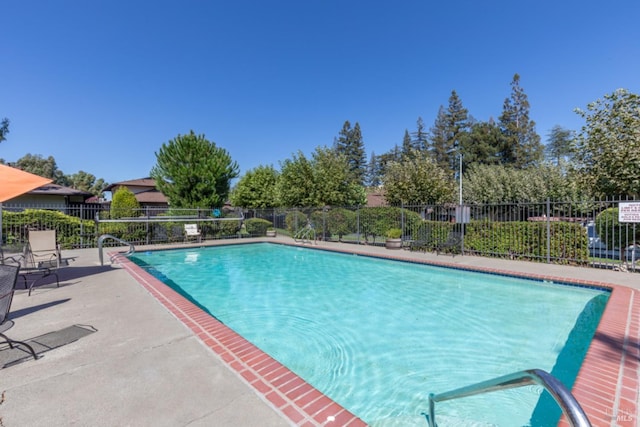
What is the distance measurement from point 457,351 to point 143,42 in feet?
54.8

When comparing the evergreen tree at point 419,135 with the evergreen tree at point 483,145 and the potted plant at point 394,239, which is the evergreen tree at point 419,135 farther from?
the potted plant at point 394,239

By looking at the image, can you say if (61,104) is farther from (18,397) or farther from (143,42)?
(18,397)

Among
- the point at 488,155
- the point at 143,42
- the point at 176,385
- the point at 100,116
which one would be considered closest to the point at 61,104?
the point at 100,116

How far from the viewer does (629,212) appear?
775cm

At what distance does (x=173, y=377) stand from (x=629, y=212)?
1086 cm

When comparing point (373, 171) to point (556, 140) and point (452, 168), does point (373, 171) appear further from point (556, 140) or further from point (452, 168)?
point (556, 140)

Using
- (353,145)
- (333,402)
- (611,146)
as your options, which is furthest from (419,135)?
(333,402)

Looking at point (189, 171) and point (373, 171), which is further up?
point (373, 171)

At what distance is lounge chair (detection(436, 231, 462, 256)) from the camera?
36.0 ft

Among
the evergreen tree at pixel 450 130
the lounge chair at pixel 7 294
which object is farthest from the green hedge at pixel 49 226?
the evergreen tree at pixel 450 130

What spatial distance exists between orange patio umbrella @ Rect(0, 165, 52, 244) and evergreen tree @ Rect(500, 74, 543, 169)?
41.0 m

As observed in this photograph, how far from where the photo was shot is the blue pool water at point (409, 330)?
3.14 m

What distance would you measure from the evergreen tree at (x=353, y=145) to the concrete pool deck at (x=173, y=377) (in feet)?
164

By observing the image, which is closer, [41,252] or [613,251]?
[41,252]
